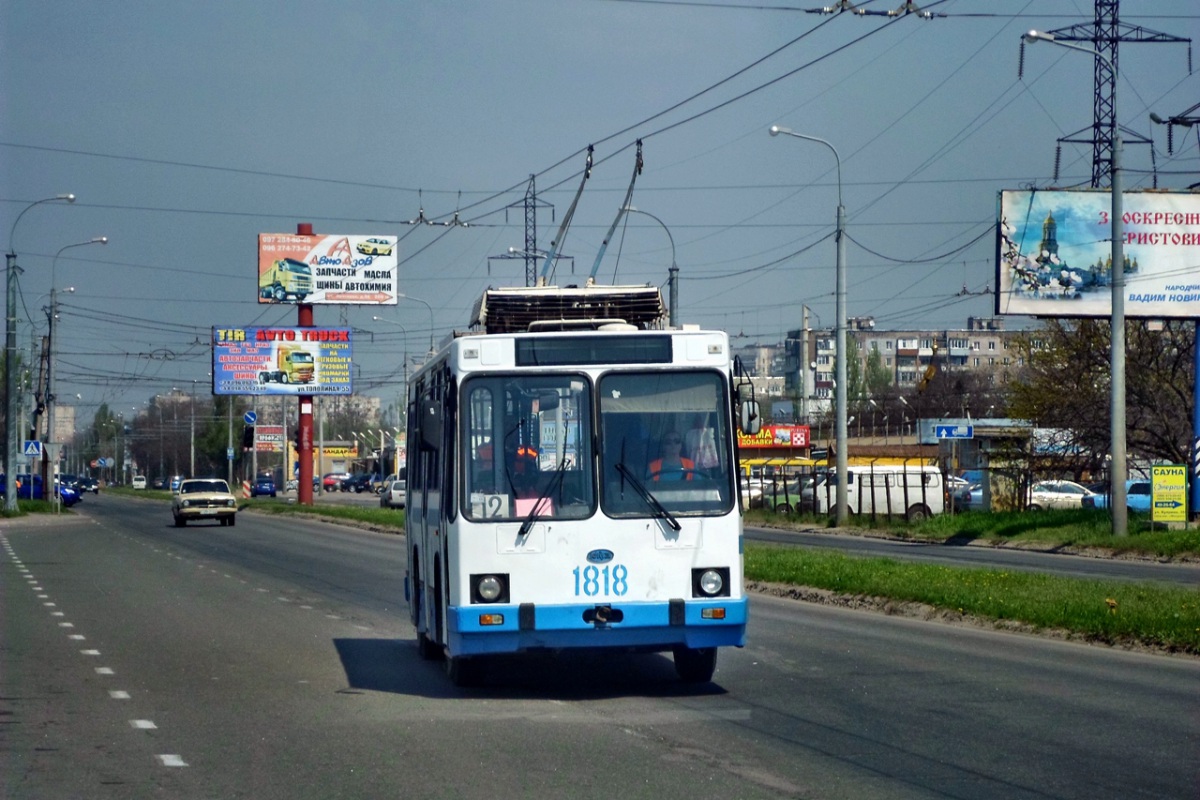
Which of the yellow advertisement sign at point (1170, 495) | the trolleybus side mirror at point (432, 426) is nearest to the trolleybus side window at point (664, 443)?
the trolleybus side mirror at point (432, 426)

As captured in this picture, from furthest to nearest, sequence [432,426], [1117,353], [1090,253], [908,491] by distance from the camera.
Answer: [908,491] → [1090,253] → [1117,353] → [432,426]

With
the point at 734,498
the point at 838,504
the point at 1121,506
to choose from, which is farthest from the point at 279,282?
the point at 734,498

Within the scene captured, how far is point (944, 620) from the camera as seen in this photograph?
1636cm

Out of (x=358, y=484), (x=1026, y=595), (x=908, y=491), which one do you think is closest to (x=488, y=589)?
(x=1026, y=595)

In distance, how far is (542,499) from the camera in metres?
10.5

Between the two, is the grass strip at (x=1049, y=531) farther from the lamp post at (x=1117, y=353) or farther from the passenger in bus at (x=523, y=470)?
the passenger in bus at (x=523, y=470)

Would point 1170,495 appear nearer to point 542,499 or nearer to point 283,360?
point 542,499

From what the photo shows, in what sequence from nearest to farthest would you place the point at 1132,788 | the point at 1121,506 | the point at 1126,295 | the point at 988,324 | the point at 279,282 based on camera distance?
the point at 1132,788 → the point at 1121,506 → the point at 1126,295 → the point at 279,282 → the point at 988,324

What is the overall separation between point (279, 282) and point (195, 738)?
193 feet

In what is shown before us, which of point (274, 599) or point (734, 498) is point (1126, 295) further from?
point (734, 498)

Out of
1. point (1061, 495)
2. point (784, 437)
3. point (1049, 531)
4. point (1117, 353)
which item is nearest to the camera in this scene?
point (1117, 353)

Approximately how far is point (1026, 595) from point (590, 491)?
7.81 m

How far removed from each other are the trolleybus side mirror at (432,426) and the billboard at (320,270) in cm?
5663

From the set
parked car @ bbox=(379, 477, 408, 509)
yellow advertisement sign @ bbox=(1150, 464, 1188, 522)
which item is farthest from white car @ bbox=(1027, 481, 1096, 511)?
parked car @ bbox=(379, 477, 408, 509)
